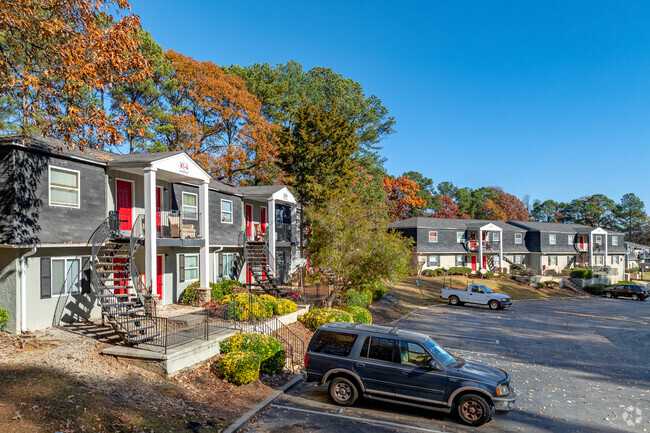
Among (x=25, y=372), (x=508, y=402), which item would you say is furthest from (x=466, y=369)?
(x=25, y=372)

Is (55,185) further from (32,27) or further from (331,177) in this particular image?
(331,177)

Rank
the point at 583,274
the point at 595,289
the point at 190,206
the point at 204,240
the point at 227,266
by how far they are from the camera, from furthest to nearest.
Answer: the point at 583,274, the point at 595,289, the point at 227,266, the point at 190,206, the point at 204,240

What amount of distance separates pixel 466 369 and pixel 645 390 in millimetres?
7139

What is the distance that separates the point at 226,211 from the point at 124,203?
701 cm

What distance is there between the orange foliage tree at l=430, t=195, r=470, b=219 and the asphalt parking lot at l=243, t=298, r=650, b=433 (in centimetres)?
4520

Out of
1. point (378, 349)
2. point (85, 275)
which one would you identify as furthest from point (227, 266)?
point (378, 349)

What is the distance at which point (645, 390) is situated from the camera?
1301cm

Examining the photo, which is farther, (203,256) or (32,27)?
(203,256)

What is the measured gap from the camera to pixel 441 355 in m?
10.5

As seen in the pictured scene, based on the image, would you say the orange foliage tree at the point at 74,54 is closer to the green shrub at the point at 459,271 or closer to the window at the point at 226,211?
the window at the point at 226,211

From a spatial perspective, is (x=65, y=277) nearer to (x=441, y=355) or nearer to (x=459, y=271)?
(x=441, y=355)

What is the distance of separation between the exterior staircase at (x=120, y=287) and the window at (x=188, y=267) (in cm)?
330

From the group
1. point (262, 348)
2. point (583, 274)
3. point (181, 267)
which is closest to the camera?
point (262, 348)

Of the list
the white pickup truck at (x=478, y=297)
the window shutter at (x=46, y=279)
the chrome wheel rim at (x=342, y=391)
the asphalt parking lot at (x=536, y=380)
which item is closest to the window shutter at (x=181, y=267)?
the window shutter at (x=46, y=279)
